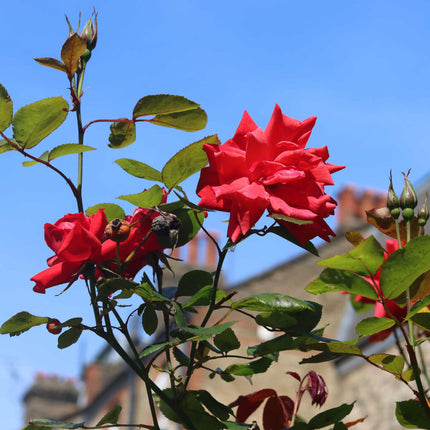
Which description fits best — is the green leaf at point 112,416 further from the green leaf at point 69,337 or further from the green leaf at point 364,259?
the green leaf at point 364,259

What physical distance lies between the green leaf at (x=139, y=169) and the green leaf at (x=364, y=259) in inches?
12.0

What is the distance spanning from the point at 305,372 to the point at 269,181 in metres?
13.3

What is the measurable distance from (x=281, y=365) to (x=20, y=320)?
14.4m

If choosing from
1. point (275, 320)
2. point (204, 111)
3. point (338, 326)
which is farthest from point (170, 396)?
point (338, 326)

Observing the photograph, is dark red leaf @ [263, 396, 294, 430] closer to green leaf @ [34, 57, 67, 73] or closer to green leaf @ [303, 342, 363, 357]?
green leaf @ [303, 342, 363, 357]

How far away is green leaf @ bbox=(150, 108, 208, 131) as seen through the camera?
116 centimetres

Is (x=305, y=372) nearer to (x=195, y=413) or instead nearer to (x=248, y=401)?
(x=248, y=401)

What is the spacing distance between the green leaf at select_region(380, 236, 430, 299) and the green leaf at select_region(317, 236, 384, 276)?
0.02 m

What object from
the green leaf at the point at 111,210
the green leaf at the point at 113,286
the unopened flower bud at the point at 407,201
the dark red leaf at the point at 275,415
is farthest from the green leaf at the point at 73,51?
the dark red leaf at the point at 275,415

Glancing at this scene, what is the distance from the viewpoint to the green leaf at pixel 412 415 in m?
1.06

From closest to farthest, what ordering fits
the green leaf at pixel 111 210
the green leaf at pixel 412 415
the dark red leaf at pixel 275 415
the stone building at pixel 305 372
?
the green leaf at pixel 412 415, the green leaf at pixel 111 210, the dark red leaf at pixel 275 415, the stone building at pixel 305 372

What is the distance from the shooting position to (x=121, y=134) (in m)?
1.20

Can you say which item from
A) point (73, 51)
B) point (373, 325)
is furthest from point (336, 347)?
point (73, 51)

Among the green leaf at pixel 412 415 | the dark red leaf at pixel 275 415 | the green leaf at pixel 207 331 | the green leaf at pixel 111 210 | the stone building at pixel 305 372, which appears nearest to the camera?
the green leaf at pixel 207 331
